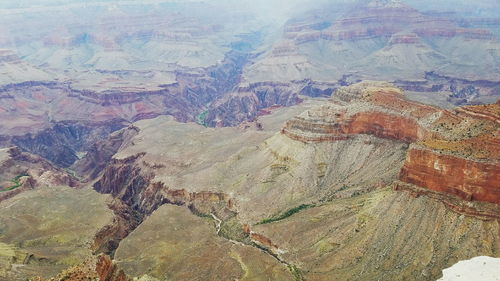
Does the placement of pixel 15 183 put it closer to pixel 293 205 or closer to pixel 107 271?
pixel 293 205

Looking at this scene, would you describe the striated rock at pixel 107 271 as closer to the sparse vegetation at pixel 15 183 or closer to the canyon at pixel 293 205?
the canyon at pixel 293 205

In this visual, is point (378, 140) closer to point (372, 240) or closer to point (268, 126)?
point (372, 240)

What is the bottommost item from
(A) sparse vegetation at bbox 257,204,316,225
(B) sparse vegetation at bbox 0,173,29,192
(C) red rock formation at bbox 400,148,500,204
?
(B) sparse vegetation at bbox 0,173,29,192

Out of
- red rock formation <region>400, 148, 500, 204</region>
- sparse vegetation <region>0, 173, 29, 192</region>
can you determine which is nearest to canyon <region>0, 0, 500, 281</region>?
red rock formation <region>400, 148, 500, 204</region>

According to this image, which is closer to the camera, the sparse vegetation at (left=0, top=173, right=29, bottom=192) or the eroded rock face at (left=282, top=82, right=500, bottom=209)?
the eroded rock face at (left=282, top=82, right=500, bottom=209)

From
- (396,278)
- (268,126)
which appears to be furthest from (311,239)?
(268,126)

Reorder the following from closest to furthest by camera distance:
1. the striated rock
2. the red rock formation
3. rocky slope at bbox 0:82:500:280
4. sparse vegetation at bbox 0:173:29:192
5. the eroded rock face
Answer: the striated rock → the red rock formation → rocky slope at bbox 0:82:500:280 → the eroded rock face → sparse vegetation at bbox 0:173:29:192

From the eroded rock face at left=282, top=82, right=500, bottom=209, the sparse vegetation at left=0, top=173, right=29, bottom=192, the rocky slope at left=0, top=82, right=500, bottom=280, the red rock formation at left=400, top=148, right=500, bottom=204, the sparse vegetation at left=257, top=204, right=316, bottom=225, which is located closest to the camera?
the red rock formation at left=400, top=148, right=500, bottom=204

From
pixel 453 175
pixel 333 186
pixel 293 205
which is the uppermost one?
pixel 453 175

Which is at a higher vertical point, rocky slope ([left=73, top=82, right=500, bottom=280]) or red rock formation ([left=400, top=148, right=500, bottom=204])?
red rock formation ([left=400, top=148, right=500, bottom=204])

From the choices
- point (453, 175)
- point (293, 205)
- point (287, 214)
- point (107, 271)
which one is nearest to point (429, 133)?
point (453, 175)

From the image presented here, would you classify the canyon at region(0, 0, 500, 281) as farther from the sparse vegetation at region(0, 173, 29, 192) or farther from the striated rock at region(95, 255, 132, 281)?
the sparse vegetation at region(0, 173, 29, 192)
